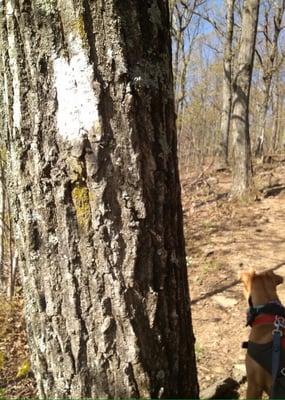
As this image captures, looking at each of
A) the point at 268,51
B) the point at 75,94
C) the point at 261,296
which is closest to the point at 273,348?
the point at 261,296

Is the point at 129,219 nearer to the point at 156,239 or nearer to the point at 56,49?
the point at 156,239

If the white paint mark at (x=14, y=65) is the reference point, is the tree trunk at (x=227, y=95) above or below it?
above

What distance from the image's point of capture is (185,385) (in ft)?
5.42

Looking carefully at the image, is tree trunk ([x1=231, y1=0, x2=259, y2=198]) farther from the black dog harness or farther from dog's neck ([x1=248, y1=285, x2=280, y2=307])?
the black dog harness

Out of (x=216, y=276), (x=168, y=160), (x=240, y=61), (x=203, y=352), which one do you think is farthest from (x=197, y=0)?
(x=168, y=160)

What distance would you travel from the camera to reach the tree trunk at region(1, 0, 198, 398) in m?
1.40

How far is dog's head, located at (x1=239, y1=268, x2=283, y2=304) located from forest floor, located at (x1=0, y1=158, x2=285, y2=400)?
2.34ft

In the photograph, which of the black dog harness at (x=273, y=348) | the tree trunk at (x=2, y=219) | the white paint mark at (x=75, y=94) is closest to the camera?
the white paint mark at (x=75, y=94)

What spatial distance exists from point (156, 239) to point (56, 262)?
338 millimetres

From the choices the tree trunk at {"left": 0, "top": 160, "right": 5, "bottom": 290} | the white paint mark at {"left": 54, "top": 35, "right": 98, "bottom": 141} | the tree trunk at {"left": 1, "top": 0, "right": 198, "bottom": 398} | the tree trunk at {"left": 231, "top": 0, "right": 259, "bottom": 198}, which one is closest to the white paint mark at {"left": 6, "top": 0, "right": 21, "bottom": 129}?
the tree trunk at {"left": 1, "top": 0, "right": 198, "bottom": 398}

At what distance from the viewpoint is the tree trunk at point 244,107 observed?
9445mm

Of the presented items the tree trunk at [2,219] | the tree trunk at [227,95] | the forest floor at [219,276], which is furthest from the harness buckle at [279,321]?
the tree trunk at [227,95]

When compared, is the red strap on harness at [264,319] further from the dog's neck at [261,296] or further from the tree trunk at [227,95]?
the tree trunk at [227,95]

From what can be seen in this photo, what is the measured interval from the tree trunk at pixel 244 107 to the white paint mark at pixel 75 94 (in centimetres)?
826
